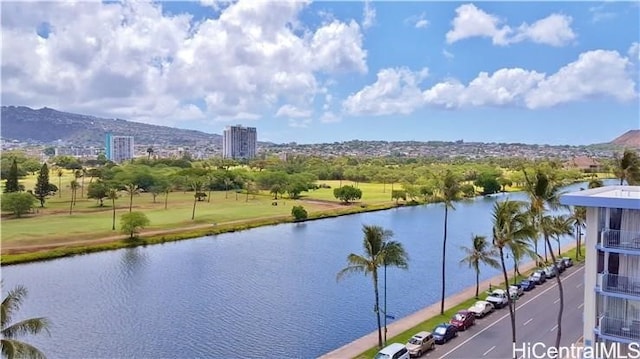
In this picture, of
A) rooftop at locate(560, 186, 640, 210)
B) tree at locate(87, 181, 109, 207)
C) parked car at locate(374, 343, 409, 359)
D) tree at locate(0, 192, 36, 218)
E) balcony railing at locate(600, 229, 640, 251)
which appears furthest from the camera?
tree at locate(87, 181, 109, 207)

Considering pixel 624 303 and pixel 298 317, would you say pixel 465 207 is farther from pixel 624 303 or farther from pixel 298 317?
pixel 624 303

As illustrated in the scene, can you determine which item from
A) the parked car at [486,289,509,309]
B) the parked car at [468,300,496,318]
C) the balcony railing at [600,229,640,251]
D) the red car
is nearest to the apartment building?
the balcony railing at [600,229,640,251]

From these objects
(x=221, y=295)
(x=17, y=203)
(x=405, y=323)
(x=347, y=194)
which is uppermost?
(x=347, y=194)

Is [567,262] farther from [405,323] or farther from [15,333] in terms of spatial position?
[15,333]

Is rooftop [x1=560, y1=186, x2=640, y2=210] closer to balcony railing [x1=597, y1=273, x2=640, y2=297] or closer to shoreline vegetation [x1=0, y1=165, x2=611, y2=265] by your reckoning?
balcony railing [x1=597, y1=273, x2=640, y2=297]

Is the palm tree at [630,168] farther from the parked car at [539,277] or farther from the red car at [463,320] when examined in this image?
the red car at [463,320]

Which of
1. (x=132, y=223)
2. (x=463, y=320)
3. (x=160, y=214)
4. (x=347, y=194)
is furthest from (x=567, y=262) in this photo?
(x=347, y=194)
